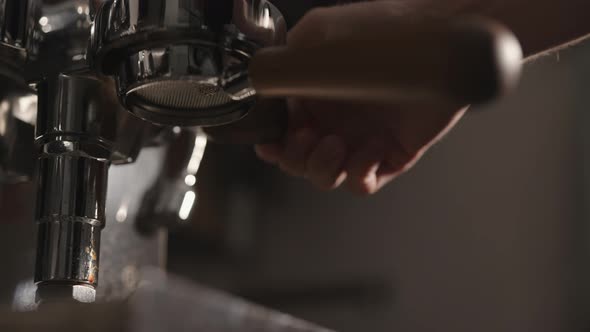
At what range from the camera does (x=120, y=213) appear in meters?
0.51

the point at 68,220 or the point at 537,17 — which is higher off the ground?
the point at 537,17

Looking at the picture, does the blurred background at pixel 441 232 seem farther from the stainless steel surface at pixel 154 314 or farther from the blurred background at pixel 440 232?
the stainless steel surface at pixel 154 314

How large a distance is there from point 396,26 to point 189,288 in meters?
0.15

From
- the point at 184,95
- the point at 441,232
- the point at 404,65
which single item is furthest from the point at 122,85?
the point at 441,232

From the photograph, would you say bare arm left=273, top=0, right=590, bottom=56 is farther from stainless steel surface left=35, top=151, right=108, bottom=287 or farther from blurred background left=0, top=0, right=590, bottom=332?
blurred background left=0, top=0, right=590, bottom=332

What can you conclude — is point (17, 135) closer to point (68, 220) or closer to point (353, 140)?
point (68, 220)

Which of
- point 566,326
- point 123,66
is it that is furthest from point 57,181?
point 566,326

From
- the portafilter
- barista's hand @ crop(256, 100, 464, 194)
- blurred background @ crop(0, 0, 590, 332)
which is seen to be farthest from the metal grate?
blurred background @ crop(0, 0, 590, 332)

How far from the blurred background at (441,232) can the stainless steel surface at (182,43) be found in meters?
0.77

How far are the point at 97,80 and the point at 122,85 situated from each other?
39mm

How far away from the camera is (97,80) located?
0.35 meters

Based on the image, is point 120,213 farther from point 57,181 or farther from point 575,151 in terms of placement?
point 575,151

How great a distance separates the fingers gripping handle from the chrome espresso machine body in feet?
0.20

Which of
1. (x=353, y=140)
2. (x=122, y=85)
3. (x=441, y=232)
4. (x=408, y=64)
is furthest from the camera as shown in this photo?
(x=441, y=232)
